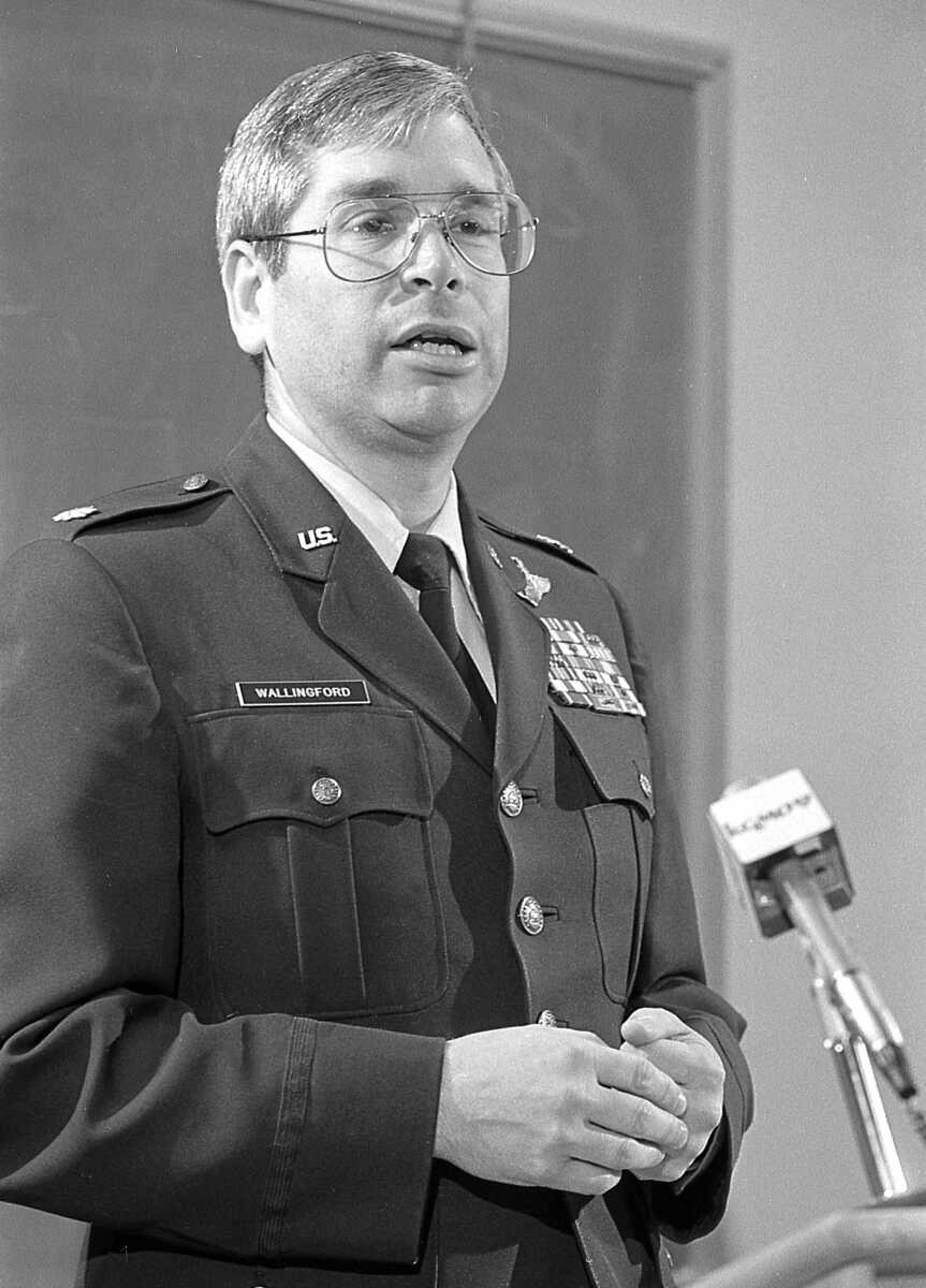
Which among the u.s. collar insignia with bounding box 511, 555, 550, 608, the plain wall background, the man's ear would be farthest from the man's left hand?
the plain wall background

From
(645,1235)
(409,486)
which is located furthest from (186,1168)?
(409,486)

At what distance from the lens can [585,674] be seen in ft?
5.16

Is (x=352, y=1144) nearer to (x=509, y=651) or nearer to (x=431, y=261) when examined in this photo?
Result: (x=509, y=651)

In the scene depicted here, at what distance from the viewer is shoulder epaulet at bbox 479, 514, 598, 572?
1684 millimetres

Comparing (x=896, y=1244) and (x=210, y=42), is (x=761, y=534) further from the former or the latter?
(x=896, y=1244)

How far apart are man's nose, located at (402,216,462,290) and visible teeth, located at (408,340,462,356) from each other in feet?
0.13

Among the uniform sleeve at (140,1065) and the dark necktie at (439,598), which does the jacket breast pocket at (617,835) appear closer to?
the dark necktie at (439,598)

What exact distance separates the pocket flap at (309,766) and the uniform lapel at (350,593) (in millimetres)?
35

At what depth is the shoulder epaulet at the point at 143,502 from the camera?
1376 millimetres

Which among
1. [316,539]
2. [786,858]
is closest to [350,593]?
[316,539]

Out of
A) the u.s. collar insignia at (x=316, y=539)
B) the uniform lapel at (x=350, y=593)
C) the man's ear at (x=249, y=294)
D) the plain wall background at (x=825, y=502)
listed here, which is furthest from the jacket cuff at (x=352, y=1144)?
the plain wall background at (x=825, y=502)

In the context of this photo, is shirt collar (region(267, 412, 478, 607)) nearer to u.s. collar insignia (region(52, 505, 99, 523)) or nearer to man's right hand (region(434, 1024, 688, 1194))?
u.s. collar insignia (region(52, 505, 99, 523))

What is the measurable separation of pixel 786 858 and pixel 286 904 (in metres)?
0.54

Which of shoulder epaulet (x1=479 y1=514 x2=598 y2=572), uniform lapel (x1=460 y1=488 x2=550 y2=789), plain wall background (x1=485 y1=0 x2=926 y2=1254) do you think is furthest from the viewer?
plain wall background (x1=485 y1=0 x2=926 y2=1254)
